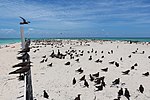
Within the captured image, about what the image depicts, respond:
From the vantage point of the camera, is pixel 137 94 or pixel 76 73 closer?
pixel 137 94

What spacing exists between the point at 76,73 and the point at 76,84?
8.70ft

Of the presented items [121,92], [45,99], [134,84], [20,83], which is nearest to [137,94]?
[121,92]

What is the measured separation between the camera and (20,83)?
10.8m

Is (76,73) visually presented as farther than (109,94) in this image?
Yes

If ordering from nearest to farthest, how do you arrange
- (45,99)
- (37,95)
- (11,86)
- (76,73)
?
1. (45,99)
2. (37,95)
3. (11,86)
4. (76,73)

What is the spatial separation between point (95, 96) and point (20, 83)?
4600 mm

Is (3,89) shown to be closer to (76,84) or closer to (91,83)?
(76,84)

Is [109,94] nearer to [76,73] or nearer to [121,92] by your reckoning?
[121,92]

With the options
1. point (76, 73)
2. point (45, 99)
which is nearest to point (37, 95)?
point (45, 99)

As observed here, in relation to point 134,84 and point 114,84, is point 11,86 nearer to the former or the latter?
point 114,84

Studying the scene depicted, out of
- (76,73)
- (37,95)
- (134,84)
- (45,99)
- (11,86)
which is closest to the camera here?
(45,99)

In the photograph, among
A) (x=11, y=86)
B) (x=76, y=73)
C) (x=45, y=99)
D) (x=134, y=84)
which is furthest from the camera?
(x=76, y=73)

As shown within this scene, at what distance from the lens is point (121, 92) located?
8.02 m

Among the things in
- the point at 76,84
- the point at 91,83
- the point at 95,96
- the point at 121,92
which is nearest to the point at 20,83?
the point at 76,84
